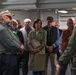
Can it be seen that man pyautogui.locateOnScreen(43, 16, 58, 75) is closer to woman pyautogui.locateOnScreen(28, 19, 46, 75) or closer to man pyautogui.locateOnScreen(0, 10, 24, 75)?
woman pyautogui.locateOnScreen(28, 19, 46, 75)

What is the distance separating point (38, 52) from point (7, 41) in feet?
4.63

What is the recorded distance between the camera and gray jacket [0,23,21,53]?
14.4 feet

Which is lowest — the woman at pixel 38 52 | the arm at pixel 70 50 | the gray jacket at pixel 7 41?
the woman at pixel 38 52

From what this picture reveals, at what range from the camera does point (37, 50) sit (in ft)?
18.5

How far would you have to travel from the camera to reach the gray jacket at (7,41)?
14.4ft

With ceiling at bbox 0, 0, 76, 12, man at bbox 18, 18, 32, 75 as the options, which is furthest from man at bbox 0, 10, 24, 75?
ceiling at bbox 0, 0, 76, 12

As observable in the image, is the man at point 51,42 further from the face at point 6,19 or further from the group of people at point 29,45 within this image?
the face at point 6,19

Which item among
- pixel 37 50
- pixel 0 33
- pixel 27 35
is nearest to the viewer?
pixel 0 33

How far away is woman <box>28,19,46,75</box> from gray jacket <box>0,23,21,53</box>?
3.75 ft

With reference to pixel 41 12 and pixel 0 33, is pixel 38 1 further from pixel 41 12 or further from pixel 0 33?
pixel 0 33

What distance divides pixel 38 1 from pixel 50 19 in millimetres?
4663

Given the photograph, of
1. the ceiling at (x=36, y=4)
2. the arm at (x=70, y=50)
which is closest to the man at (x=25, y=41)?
the arm at (x=70, y=50)

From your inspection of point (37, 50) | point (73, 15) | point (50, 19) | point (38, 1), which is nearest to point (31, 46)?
point (37, 50)

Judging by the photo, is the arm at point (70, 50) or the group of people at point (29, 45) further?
the group of people at point (29, 45)
